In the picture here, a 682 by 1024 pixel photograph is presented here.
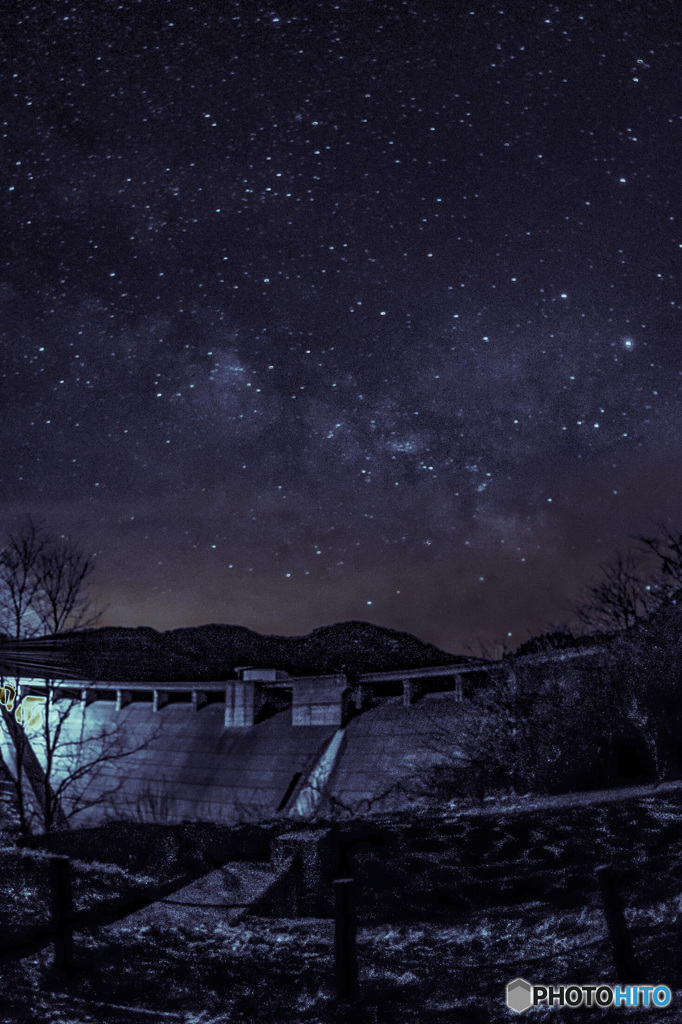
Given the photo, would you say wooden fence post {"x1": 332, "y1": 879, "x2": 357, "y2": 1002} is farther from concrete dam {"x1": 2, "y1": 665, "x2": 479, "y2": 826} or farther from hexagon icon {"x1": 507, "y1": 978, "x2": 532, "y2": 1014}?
concrete dam {"x1": 2, "y1": 665, "x2": 479, "y2": 826}

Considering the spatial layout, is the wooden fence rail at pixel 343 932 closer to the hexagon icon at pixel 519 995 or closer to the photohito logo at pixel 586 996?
the photohito logo at pixel 586 996

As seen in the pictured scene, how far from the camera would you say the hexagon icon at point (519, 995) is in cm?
529

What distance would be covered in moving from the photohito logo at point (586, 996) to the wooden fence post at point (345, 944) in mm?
1308

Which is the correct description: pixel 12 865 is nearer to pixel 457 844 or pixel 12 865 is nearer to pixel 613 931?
pixel 457 844

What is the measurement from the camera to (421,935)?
23.0ft

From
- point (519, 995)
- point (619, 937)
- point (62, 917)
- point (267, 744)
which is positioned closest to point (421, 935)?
point (519, 995)

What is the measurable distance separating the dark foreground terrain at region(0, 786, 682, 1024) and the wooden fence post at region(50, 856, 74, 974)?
176mm

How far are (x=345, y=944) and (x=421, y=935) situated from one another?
192 centimetres

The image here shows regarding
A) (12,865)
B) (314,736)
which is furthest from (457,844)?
(314,736)

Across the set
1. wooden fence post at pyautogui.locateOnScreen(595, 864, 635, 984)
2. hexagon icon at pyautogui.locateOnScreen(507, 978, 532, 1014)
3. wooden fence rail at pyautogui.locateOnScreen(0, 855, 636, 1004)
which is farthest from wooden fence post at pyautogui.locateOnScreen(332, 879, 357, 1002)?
wooden fence post at pyautogui.locateOnScreen(595, 864, 635, 984)

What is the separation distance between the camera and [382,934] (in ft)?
23.3

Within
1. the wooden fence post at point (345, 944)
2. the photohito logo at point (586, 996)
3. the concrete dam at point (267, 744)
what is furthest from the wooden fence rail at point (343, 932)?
the concrete dam at point (267, 744)

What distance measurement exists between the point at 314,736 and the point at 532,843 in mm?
23596

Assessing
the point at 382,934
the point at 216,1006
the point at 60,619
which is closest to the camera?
the point at 216,1006
